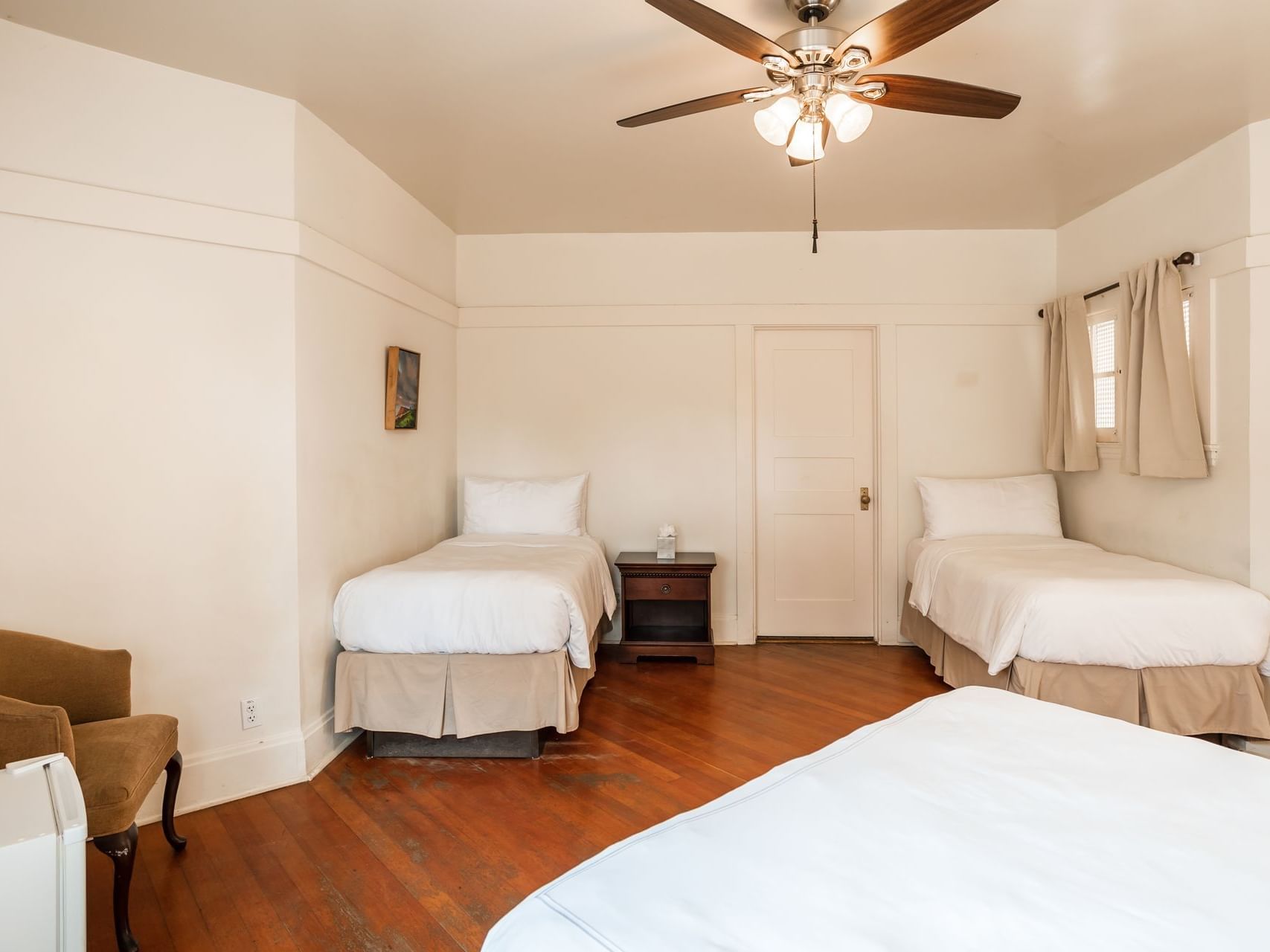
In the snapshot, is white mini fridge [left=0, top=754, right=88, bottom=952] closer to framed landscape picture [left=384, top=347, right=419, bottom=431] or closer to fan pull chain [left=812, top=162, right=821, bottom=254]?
fan pull chain [left=812, top=162, right=821, bottom=254]

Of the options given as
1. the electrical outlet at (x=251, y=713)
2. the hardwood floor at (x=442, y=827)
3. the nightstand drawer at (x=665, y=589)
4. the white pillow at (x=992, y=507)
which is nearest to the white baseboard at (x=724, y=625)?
the nightstand drawer at (x=665, y=589)

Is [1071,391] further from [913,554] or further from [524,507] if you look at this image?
[524,507]

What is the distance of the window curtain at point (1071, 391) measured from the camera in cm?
374

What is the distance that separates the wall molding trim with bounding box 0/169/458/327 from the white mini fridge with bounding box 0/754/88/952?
1.82 meters

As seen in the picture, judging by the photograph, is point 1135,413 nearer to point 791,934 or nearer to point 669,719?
point 669,719

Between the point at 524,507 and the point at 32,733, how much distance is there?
101 inches

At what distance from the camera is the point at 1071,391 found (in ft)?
12.6

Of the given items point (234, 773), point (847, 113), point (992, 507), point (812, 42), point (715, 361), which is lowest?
point (234, 773)

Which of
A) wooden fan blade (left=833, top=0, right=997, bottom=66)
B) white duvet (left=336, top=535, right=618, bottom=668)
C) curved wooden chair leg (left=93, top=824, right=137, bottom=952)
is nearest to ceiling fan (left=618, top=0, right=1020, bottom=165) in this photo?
wooden fan blade (left=833, top=0, right=997, bottom=66)

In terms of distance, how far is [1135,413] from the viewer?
3316 millimetres

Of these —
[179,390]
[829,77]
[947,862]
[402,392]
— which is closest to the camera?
[947,862]

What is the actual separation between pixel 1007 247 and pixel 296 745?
4.74 meters

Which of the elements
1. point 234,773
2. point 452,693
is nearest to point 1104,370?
point 452,693

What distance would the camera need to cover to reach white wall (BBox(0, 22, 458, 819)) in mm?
2109
